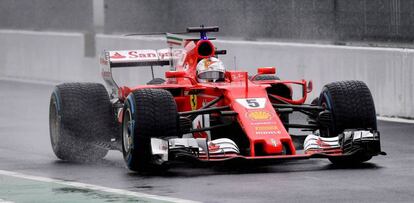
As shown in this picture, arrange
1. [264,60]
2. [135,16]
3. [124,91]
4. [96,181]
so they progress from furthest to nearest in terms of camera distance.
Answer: [135,16] → [264,60] → [124,91] → [96,181]

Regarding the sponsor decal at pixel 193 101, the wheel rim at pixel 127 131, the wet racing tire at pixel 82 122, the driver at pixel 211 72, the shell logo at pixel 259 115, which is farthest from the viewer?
the wet racing tire at pixel 82 122

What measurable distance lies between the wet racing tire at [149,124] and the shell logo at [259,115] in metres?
0.77

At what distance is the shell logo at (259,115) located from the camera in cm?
1349

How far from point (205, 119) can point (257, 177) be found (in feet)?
4.51

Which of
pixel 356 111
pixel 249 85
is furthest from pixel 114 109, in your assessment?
pixel 356 111

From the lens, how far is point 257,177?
1294 cm

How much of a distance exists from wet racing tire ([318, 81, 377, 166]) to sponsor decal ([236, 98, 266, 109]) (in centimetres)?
79

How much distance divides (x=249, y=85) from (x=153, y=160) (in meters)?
1.51

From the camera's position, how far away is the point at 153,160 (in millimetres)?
13266

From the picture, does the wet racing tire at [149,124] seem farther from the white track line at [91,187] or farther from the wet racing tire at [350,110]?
the wet racing tire at [350,110]

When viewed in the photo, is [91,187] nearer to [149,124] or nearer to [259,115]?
[149,124]

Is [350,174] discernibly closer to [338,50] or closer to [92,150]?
[92,150]

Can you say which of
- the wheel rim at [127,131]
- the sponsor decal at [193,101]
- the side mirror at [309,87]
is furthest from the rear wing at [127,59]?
the wheel rim at [127,131]

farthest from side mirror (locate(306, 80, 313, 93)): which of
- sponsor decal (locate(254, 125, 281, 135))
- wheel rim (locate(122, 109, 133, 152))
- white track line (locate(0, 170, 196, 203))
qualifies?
white track line (locate(0, 170, 196, 203))
